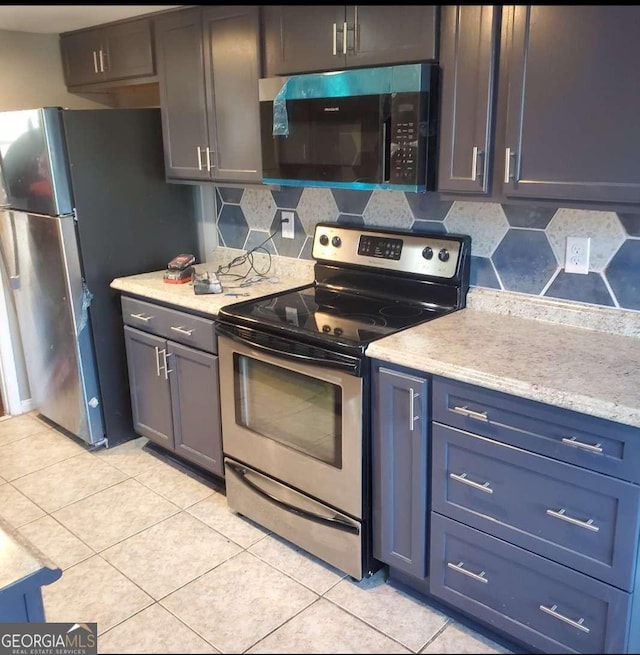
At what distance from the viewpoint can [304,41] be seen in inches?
89.7

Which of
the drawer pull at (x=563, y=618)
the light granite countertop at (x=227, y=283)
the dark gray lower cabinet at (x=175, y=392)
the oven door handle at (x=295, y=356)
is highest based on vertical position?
the light granite countertop at (x=227, y=283)

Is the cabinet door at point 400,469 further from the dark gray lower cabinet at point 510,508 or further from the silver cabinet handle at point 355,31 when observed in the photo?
the silver cabinet handle at point 355,31

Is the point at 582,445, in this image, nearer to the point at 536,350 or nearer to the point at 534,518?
the point at 534,518

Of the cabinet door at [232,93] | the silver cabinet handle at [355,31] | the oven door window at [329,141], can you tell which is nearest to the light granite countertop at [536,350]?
→ the oven door window at [329,141]

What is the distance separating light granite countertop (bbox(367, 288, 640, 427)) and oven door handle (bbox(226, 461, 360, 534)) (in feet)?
2.11

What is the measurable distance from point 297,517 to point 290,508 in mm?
46

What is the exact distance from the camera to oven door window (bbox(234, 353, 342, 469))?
2.17 m

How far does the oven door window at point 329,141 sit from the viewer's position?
7.09 feet

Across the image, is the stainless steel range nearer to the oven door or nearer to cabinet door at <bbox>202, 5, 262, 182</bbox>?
the oven door

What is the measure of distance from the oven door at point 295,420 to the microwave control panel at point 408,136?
675 mm

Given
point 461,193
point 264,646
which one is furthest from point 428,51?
point 264,646

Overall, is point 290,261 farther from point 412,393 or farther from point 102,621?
point 102,621

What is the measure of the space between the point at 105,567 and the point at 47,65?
2.60m

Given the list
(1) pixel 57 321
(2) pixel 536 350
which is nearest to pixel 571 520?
(2) pixel 536 350
